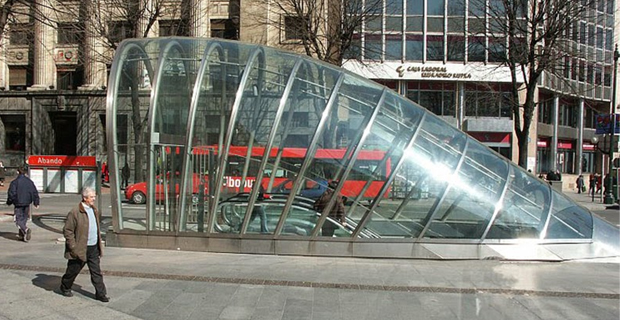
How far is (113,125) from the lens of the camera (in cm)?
1025

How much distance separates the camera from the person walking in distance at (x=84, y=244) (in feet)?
21.0

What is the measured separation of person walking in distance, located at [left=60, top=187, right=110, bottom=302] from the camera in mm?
6410

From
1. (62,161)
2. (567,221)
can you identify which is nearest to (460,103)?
(62,161)

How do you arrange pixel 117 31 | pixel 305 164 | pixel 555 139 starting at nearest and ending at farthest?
pixel 305 164, pixel 117 31, pixel 555 139

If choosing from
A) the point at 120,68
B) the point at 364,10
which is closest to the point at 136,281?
the point at 120,68

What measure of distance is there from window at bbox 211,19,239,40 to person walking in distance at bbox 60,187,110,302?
29.5 meters

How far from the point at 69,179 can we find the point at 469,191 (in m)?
22.6

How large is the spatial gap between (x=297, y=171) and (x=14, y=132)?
34974mm

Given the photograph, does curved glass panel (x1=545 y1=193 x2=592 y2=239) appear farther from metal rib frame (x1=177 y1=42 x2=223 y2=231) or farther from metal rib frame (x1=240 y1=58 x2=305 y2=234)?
metal rib frame (x1=177 y1=42 x2=223 y2=231)

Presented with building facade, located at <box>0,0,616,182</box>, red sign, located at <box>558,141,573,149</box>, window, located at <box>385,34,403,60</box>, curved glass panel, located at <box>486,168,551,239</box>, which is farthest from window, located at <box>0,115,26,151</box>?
red sign, located at <box>558,141,573,149</box>

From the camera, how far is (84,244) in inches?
254

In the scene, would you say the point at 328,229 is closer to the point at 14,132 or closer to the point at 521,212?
the point at 521,212

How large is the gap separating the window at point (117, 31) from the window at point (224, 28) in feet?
26.0

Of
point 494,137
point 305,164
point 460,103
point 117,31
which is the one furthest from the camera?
point 494,137
